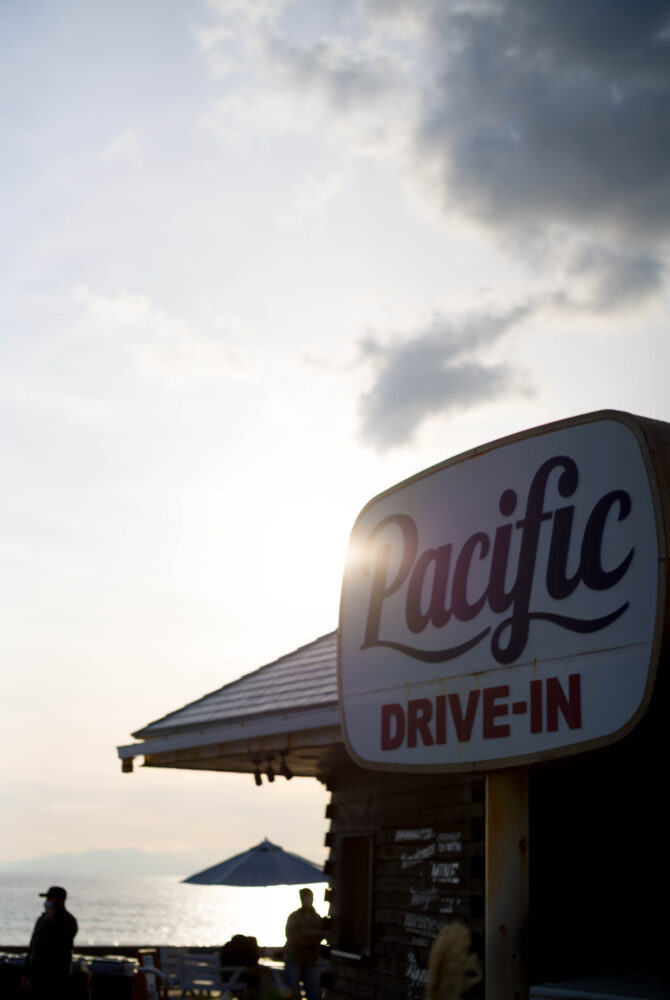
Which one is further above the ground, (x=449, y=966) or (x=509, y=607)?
(x=509, y=607)

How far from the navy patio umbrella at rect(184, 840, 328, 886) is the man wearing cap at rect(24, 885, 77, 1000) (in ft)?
13.6

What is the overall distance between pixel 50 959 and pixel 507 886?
6.18 metres

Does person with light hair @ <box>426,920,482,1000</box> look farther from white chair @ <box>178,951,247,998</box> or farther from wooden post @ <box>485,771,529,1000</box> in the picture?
white chair @ <box>178,951,247,998</box>

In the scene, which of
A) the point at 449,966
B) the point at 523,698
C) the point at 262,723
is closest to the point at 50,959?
the point at 262,723

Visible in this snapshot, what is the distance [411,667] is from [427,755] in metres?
0.54


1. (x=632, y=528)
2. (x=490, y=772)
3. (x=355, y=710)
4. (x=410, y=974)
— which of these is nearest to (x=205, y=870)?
(x=410, y=974)

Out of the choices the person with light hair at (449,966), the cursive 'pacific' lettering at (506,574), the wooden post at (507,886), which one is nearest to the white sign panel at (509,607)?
the cursive 'pacific' lettering at (506,574)

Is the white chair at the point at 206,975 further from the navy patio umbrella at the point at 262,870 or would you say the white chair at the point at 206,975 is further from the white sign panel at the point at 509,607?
the white sign panel at the point at 509,607

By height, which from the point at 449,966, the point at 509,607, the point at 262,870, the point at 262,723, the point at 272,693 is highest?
the point at 272,693

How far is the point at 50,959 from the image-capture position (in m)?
9.98

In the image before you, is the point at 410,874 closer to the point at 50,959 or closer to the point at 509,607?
the point at 50,959

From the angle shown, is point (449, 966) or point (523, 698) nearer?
point (449, 966)

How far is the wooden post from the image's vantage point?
214 inches

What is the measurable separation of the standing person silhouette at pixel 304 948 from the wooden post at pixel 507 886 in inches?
276
